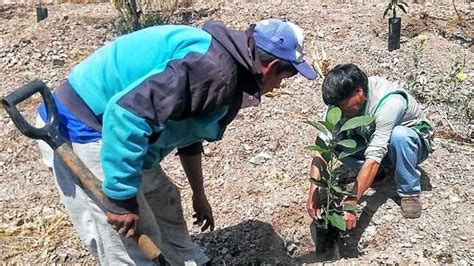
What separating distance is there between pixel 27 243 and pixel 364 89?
1765 mm

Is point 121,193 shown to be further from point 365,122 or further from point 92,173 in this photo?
point 365,122

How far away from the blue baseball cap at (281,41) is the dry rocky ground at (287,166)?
1.18m

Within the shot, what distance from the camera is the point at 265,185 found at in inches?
149

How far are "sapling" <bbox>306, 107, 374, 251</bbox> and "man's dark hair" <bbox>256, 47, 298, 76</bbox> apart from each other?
68 cm

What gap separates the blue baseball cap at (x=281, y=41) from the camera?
2184 mm

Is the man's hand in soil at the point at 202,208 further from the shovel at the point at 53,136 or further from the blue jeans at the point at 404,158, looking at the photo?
the blue jeans at the point at 404,158

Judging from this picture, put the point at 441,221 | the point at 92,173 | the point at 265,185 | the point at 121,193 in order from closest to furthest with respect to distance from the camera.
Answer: the point at 121,193
the point at 92,173
the point at 441,221
the point at 265,185

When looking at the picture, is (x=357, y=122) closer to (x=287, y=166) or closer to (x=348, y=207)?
(x=348, y=207)

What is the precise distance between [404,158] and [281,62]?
50.6 inches

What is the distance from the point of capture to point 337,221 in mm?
2998

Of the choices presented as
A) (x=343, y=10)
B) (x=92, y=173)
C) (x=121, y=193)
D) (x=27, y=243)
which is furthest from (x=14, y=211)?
(x=343, y=10)

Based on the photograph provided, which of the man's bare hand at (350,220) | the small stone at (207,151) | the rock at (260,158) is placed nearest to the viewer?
the man's bare hand at (350,220)

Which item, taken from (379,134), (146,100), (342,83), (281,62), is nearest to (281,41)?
(281,62)

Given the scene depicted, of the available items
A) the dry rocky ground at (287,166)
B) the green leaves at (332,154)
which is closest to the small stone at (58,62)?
the dry rocky ground at (287,166)
